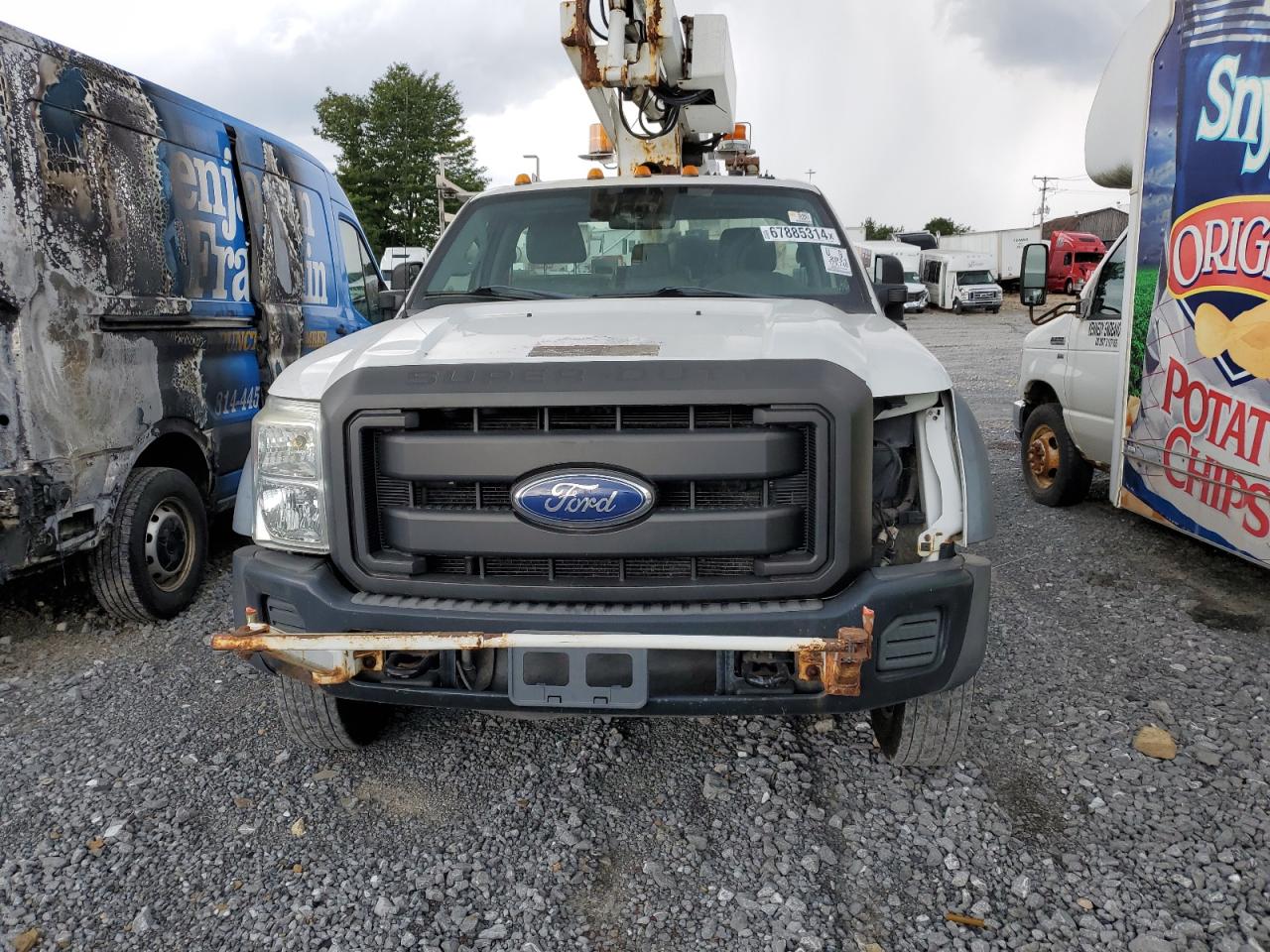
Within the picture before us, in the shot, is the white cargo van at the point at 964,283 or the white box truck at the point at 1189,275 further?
the white cargo van at the point at 964,283

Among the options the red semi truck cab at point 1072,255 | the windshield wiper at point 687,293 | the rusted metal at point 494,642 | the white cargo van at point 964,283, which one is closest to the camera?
the rusted metal at point 494,642

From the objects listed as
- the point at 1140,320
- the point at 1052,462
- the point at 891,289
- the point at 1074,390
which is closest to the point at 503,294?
the point at 891,289

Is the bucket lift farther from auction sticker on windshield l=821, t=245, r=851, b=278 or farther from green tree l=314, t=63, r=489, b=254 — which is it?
green tree l=314, t=63, r=489, b=254

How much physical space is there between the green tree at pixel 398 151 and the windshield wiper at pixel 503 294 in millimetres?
36879

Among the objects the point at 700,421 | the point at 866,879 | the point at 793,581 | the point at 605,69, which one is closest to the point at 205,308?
the point at 605,69

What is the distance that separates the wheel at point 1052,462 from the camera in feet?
20.1

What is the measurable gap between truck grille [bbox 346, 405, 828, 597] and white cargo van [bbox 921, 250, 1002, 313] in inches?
1286

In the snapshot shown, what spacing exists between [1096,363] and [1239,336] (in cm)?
164

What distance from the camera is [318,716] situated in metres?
2.95

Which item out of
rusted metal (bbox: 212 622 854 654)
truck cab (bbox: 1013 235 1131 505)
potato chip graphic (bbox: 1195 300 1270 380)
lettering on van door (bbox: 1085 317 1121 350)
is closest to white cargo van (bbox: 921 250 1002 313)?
truck cab (bbox: 1013 235 1131 505)

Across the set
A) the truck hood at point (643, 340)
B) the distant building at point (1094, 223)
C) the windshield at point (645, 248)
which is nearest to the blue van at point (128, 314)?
the windshield at point (645, 248)

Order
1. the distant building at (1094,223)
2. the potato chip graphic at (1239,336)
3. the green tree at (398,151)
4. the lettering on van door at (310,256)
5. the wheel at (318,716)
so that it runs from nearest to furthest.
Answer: the wheel at (318,716) → the potato chip graphic at (1239,336) → the lettering on van door at (310,256) → the green tree at (398,151) → the distant building at (1094,223)

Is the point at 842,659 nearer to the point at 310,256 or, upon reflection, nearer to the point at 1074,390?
the point at 1074,390

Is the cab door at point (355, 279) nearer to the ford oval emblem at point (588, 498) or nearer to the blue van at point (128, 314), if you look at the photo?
the blue van at point (128, 314)
